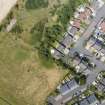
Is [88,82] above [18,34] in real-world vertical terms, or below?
below

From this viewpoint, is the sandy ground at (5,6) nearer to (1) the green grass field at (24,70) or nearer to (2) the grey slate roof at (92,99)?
(1) the green grass field at (24,70)

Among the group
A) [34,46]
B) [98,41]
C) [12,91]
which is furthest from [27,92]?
[98,41]

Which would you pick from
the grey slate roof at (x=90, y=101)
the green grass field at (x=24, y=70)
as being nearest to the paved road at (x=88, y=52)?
the grey slate roof at (x=90, y=101)

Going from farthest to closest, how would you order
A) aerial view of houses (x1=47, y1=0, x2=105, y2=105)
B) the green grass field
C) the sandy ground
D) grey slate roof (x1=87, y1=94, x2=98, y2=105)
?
the sandy ground
the green grass field
aerial view of houses (x1=47, y1=0, x2=105, y2=105)
grey slate roof (x1=87, y1=94, x2=98, y2=105)

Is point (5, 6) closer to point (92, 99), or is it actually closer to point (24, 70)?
point (24, 70)

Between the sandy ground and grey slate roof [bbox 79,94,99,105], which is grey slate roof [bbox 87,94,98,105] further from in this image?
the sandy ground

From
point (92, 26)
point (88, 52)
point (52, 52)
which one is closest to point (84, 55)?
point (88, 52)

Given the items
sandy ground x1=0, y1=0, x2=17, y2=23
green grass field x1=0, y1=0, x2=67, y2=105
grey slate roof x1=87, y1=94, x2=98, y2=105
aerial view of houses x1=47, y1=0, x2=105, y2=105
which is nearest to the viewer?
grey slate roof x1=87, y1=94, x2=98, y2=105

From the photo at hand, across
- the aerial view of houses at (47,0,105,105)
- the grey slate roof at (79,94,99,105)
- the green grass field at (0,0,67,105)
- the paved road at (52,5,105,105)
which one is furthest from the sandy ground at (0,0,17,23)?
the grey slate roof at (79,94,99,105)

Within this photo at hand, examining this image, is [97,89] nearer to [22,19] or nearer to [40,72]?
[40,72]
